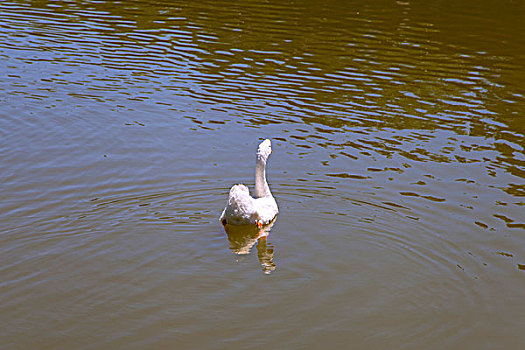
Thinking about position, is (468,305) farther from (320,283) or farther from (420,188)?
(420,188)

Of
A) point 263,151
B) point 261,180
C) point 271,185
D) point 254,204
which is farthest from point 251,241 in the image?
point 271,185

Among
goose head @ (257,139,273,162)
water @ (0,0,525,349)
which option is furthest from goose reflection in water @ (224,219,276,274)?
goose head @ (257,139,273,162)

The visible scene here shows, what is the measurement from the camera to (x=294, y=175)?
15406 millimetres

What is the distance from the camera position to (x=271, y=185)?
14.9 metres

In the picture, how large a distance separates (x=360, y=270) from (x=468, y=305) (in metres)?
1.87

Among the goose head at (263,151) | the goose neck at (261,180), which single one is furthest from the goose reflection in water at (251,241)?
the goose head at (263,151)

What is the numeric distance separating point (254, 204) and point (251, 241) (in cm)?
70

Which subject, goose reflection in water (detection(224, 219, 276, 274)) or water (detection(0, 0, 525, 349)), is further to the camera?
goose reflection in water (detection(224, 219, 276, 274))

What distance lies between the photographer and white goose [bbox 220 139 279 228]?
12.5m

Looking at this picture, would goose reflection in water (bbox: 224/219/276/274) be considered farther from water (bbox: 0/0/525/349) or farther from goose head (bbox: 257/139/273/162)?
goose head (bbox: 257/139/273/162)

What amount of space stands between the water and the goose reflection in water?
5 centimetres

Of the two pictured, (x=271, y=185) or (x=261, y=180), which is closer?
(x=261, y=180)

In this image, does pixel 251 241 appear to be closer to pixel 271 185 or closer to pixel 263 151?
pixel 263 151

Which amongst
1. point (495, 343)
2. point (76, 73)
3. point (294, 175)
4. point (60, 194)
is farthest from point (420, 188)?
point (76, 73)
